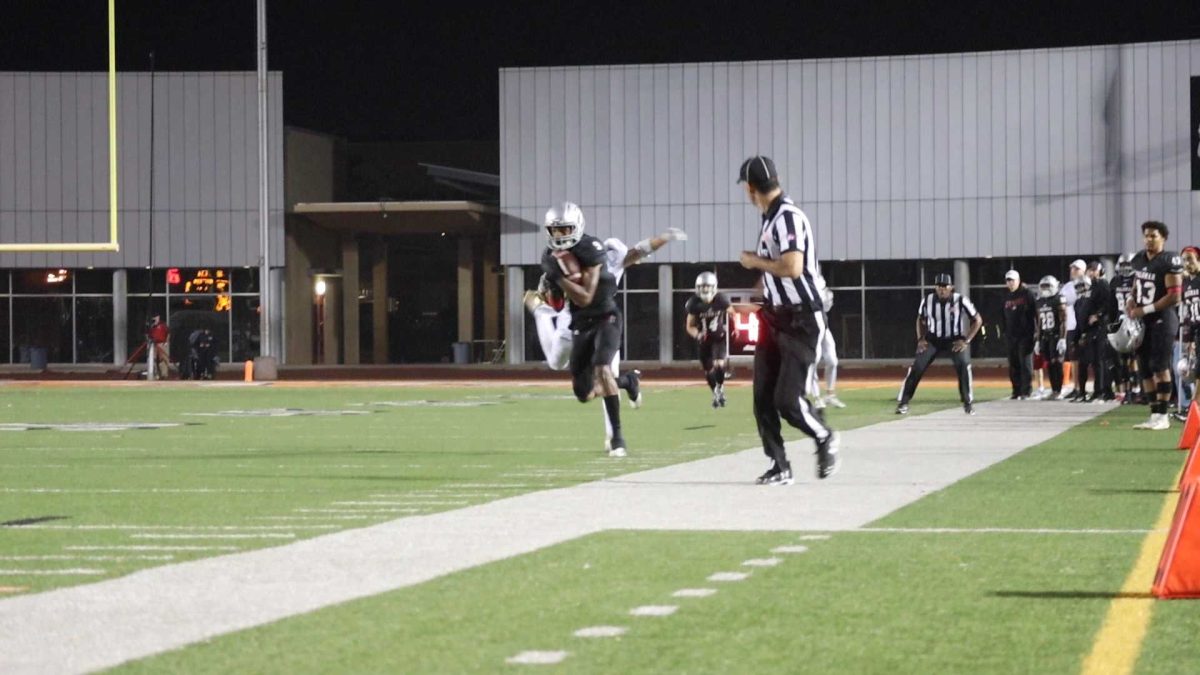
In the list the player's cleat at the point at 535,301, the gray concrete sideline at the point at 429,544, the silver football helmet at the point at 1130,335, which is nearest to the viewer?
the gray concrete sideline at the point at 429,544

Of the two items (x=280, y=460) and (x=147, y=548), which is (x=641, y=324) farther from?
(x=147, y=548)

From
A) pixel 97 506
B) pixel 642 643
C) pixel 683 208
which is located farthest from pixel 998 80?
pixel 642 643

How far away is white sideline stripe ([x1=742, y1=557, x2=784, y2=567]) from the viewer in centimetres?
820

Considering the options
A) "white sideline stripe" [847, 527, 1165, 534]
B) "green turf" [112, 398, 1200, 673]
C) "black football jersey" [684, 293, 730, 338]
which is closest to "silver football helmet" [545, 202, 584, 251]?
"green turf" [112, 398, 1200, 673]

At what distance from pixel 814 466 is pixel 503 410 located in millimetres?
12398

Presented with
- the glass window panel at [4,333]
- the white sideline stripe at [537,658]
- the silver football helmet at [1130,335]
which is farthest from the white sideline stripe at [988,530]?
the glass window panel at [4,333]

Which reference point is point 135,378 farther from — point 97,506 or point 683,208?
point 97,506

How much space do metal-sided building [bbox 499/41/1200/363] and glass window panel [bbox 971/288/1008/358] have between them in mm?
54

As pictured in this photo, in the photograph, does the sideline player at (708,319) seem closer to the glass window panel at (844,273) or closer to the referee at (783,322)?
the referee at (783,322)

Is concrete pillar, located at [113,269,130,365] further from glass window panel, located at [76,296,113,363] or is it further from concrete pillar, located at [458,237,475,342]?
concrete pillar, located at [458,237,475,342]

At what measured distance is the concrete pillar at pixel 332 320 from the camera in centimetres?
6378

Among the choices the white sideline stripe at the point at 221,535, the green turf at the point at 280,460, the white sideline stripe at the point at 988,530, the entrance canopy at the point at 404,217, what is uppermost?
the entrance canopy at the point at 404,217

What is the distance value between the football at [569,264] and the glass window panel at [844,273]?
4237cm

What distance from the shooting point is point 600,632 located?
641 cm
